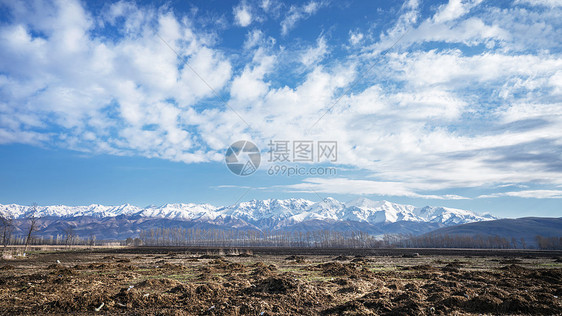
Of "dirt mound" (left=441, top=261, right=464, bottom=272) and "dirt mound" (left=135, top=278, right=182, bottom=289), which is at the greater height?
"dirt mound" (left=135, top=278, right=182, bottom=289)

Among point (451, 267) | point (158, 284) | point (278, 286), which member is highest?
point (278, 286)

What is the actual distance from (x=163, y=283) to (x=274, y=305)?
40.1ft

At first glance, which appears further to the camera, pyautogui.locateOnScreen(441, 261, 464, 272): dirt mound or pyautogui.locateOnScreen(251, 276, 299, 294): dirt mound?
pyautogui.locateOnScreen(441, 261, 464, 272): dirt mound

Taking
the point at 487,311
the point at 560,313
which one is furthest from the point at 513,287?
the point at 487,311

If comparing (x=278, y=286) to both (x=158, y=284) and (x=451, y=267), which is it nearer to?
(x=158, y=284)

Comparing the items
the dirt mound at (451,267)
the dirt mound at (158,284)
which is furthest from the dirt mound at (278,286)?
the dirt mound at (451,267)

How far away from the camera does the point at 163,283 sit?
82.2 ft

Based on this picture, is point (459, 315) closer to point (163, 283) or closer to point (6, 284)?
point (163, 283)

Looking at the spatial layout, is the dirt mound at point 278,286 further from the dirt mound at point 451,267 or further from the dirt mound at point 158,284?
the dirt mound at point 451,267

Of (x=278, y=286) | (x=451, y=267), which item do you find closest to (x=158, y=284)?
(x=278, y=286)

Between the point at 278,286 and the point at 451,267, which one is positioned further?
the point at 451,267

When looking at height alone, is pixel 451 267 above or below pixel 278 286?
below

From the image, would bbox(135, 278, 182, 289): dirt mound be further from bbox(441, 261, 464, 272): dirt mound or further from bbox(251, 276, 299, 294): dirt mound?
bbox(441, 261, 464, 272): dirt mound

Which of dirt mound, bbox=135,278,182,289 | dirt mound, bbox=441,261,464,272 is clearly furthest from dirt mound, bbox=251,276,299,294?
dirt mound, bbox=441,261,464,272
